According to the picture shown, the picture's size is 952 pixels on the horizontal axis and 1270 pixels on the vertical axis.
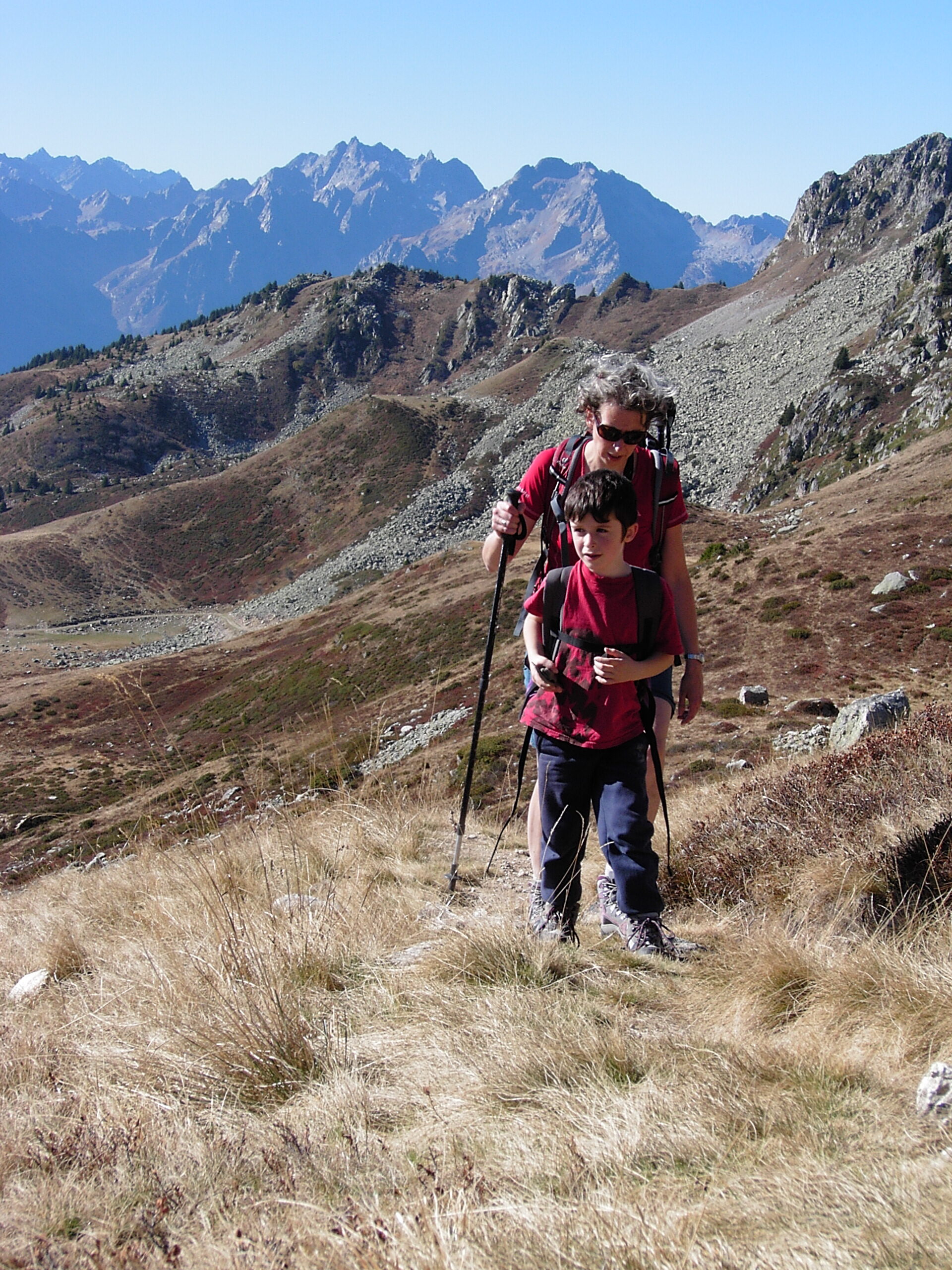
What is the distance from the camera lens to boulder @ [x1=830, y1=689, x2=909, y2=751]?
8.63 m

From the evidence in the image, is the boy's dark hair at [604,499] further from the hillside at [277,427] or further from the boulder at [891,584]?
the hillside at [277,427]

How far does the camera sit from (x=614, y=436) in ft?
11.0

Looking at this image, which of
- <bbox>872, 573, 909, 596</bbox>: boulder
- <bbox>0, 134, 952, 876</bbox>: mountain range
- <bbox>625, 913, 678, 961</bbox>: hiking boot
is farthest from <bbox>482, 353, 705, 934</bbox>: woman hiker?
<bbox>872, 573, 909, 596</bbox>: boulder

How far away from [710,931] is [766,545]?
2410 cm

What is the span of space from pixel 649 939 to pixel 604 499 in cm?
180

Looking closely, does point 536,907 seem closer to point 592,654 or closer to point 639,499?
point 592,654

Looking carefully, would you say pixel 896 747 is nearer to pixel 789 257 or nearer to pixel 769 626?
pixel 769 626

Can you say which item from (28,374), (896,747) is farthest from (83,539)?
(896,747)

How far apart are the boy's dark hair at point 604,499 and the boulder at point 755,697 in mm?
11432

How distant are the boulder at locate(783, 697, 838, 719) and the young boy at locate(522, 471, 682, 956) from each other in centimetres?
978

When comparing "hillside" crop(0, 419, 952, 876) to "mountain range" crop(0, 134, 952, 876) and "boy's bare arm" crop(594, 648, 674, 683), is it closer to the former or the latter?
"mountain range" crop(0, 134, 952, 876)

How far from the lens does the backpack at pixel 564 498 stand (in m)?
3.49


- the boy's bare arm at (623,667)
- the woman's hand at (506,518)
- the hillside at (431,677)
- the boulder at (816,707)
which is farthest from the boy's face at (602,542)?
the boulder at (816,707)

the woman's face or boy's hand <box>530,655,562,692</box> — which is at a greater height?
the woman's face
